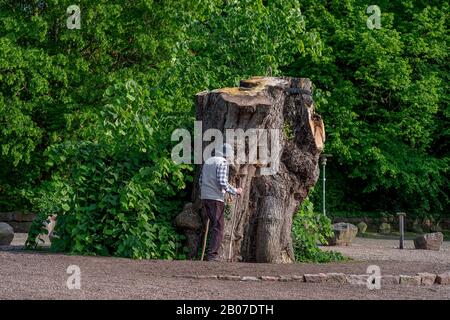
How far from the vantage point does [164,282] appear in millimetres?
11930

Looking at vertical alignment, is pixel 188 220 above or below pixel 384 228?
above

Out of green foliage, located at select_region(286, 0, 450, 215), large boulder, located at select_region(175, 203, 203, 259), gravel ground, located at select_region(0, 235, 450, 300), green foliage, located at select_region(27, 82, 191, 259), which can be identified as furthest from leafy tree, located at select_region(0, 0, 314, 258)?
green foliage, located at select_region(286, 0, 450, 215)

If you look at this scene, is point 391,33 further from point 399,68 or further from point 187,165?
point 187,165

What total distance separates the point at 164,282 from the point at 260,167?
15.1 feet

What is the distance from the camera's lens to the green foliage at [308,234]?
17.5 meters

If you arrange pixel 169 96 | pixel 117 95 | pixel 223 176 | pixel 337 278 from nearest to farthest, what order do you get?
pixel 337 278
pixel 223 176
pixel 117 95
pixel 169 96

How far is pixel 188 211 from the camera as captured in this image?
16188 millimetres

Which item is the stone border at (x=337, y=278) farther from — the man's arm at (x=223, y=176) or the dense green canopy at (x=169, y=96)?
the dense green canopy at (x=169, y=96)

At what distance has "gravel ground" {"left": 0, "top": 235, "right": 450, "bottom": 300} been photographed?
34.9 ft

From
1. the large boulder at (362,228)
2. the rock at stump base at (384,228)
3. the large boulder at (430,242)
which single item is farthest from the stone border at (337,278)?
the rock at stump base at (384,228)

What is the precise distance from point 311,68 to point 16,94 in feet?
35.3

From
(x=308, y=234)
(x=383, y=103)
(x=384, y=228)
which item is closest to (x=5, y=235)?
(x=308, y=234)

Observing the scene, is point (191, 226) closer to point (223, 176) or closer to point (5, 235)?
point (223, 176)
